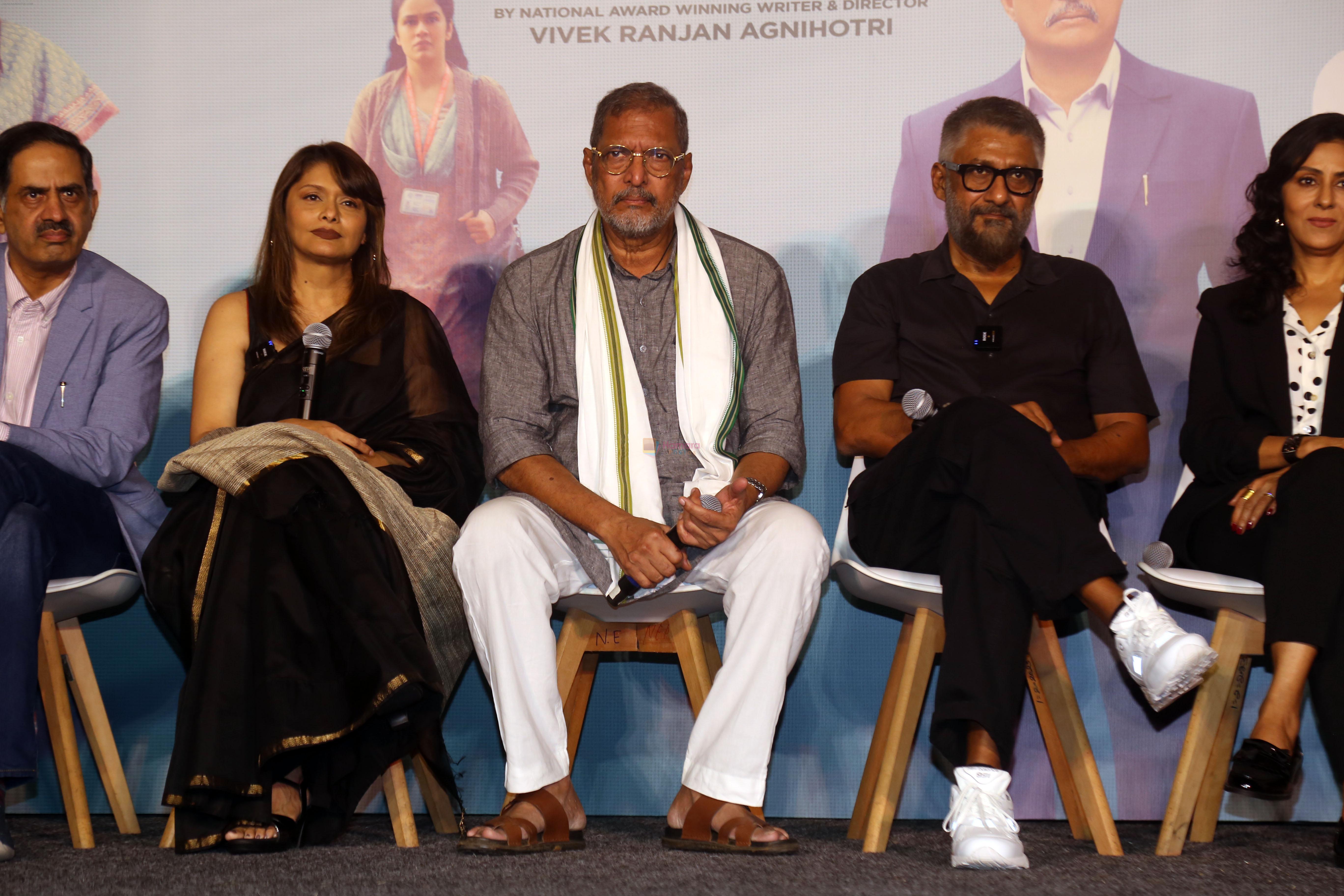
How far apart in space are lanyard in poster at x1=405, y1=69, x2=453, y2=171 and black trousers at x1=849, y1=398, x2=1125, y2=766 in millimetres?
1622

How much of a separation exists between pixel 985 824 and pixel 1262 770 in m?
0.49

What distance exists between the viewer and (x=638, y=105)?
112 inches

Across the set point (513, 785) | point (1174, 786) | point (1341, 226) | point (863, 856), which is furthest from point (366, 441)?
point (1341, 226)

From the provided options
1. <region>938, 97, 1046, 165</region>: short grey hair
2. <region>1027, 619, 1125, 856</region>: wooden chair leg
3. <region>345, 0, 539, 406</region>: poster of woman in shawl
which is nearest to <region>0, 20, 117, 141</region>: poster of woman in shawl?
<region>345, 0, 539, 406</region>: poster of woman in shawl

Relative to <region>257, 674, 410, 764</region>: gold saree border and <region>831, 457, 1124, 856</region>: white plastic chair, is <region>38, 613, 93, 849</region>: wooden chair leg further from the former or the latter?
<region>831, 457, 1124, 856</region>: white plastic chair

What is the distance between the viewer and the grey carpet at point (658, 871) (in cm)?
201

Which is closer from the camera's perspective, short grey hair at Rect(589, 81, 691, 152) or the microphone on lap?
the microphone on lap

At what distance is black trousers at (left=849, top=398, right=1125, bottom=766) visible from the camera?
7.17 feet

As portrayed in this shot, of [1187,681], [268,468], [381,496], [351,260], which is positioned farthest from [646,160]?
[1187,681]

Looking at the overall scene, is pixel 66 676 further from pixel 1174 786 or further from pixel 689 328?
pixel 1174 786

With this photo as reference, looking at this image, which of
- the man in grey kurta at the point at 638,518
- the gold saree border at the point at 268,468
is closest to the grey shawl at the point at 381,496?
the gold saree border at the point at 268,468

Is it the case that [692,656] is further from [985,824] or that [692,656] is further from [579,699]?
[985,824]

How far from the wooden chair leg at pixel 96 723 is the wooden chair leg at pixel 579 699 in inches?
40.3

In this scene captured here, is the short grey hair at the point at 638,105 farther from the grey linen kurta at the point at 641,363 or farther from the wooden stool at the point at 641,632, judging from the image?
the wooden stool at the point at 641,632
